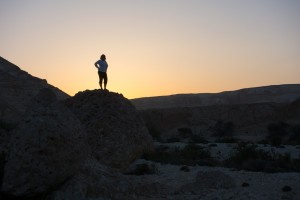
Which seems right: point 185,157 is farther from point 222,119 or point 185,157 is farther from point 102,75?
point 222,119

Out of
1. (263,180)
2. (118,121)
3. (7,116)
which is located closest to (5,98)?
(7,116)

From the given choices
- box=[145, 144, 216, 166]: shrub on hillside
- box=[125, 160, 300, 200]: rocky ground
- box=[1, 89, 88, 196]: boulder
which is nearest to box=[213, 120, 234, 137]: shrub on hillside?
box=[145, 144, 216, 166]: shrub on hillside

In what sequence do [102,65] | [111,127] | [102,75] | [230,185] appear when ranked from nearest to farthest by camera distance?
[230,185] < [111,127] < [102,65] < [102,75]

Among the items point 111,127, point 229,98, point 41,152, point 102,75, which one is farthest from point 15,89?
point 229,98

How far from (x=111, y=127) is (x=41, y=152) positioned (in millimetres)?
5668

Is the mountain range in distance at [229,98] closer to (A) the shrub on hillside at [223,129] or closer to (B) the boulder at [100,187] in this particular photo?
(A) the shrub on hillside at [223,129]

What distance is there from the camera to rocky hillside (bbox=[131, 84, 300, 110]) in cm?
8775

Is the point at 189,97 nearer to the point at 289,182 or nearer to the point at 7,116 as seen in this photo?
the point at 7,116

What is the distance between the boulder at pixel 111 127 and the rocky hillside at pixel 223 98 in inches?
2830

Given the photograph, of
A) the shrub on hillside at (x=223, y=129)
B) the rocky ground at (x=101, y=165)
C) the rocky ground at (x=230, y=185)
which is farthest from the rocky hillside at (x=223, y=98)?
the rocky ground at (x=230, y=185)

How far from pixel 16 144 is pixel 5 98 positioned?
839 inches

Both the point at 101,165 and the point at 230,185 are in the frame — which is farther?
the point at 230,185

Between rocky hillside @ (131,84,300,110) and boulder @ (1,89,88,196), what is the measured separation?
7815cm

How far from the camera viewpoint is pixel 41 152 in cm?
831
